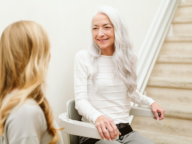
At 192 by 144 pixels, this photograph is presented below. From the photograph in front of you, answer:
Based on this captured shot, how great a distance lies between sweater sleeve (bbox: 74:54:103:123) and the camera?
1130 millimetres

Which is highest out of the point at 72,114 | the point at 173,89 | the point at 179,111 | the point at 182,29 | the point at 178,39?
the point at 182,29

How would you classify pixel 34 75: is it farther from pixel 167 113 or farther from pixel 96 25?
pixel 167 113

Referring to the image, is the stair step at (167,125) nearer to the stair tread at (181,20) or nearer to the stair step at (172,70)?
the stair step at (172,70)

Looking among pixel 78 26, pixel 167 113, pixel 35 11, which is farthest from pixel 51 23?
pixel 167 113

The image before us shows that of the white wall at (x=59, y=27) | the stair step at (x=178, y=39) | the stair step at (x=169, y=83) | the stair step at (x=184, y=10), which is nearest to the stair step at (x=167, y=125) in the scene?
the stair step at (x=169, y=83)

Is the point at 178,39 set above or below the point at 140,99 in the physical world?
above

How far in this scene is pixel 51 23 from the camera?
122 centimetres

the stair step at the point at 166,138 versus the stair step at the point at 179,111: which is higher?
the stair step at the point at 179,111

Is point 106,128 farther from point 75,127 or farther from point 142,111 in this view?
point 142,111

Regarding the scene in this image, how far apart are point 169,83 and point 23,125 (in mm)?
1693

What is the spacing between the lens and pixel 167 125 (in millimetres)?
1821

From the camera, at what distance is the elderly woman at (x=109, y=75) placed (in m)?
1.25

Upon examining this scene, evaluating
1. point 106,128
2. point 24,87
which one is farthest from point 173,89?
point 24,87

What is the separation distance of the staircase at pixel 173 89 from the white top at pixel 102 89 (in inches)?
23.0
